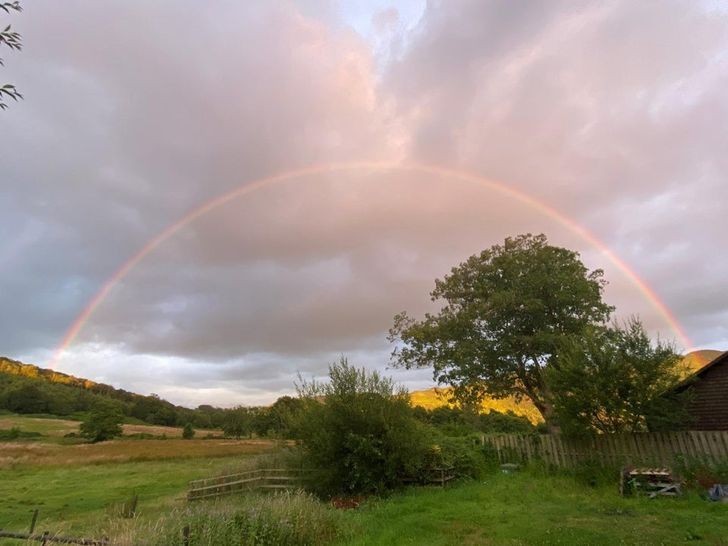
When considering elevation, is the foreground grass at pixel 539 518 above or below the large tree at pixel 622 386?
below

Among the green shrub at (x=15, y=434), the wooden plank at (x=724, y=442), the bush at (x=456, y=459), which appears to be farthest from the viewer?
the green shrub at (x=15, y=434)

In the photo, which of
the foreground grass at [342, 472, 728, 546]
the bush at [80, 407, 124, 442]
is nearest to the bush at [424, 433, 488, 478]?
the foreground grass at [342, 472, 728, 546]

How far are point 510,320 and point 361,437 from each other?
15.7m

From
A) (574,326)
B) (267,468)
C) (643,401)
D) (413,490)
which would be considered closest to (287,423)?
(267,468)

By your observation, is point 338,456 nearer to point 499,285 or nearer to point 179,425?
point 499,285

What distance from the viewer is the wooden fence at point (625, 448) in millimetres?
15344

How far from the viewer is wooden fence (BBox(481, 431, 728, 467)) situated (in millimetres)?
15344

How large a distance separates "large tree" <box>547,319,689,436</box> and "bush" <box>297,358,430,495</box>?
6.40m

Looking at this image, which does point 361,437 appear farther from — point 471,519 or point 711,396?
point 711,396

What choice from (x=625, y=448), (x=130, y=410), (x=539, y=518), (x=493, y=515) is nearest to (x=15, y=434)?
(x=130, y=410)

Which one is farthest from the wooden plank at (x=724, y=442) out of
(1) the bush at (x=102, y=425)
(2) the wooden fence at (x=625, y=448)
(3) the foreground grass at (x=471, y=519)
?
(1) the bush at (x=102, y=425)

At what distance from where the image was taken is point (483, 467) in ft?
67.8

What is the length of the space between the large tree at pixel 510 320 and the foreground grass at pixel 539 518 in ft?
43.9

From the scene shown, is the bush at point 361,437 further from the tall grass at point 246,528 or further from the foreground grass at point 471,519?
the tall grass at point 246,528
